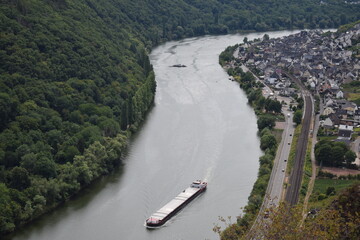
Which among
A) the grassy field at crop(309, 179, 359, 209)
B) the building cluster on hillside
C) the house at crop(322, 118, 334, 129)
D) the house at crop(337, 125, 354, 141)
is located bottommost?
the building cluster on hillside

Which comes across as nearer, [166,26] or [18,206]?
[18,206]

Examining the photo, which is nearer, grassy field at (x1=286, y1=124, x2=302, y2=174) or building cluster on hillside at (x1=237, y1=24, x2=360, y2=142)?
grassy field at (x1=286, y1=124, x2=302, y2=174)

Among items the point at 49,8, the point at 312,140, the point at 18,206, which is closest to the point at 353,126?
the point at 312,140

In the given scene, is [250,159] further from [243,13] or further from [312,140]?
[243,13]

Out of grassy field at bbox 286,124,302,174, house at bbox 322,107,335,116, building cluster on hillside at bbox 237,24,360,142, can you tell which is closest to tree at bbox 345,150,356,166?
grassy field at bbox 286,124,302,174

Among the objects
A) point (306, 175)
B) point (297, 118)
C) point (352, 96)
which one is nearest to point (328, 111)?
point (297, 118)

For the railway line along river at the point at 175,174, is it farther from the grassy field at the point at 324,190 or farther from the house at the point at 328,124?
the house at the point at 328,124

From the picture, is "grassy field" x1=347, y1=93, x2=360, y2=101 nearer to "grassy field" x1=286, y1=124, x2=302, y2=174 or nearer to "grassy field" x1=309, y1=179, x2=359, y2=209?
"grassy field" x1=286, y1=124, x2=302, y2=174
